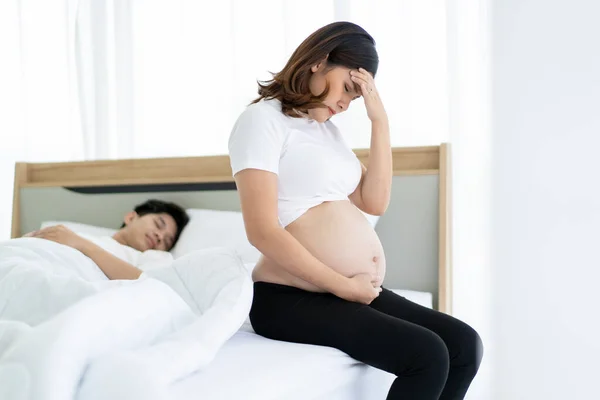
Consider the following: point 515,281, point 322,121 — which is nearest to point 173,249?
point 322,121

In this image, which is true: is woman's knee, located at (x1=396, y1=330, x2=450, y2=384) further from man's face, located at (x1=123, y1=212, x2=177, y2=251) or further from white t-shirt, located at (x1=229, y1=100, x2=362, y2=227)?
man's face, located at (x1=123, y1=212, x2=177, y2=251)

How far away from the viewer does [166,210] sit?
93.0 inches

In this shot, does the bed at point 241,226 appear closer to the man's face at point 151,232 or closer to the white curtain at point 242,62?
the man's face at point 151,232

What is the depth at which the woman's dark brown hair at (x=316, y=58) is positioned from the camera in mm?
1400

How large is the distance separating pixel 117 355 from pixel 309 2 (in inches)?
76.5

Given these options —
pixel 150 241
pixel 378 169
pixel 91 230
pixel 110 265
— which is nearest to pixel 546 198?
pixel 378 169

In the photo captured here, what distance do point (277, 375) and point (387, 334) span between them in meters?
0.23

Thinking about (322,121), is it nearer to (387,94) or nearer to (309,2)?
(387,94)

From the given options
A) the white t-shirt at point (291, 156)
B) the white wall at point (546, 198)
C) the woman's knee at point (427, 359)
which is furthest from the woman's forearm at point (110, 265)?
the white wall at point (546, 198)

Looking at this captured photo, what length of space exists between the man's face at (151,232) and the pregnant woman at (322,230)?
920 mm

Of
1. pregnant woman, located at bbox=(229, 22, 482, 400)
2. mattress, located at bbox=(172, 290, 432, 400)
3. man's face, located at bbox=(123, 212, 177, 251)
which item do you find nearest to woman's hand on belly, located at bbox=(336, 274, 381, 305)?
pregnant woman, located at bbox=(229, 22, 482, 400)

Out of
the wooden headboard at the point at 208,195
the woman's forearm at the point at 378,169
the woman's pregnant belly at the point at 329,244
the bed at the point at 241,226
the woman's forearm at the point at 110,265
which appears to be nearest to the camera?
the bed at the point at 241,226

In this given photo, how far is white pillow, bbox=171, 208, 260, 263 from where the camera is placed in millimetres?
2215

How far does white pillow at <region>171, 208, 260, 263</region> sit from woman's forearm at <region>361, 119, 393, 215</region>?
2.20 feet
